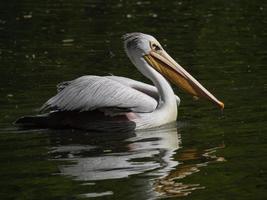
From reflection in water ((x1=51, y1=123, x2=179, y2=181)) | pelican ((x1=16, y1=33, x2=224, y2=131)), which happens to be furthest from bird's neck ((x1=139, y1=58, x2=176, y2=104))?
reflection in water ((x1=51, y1=123, x2=179, y2=181))

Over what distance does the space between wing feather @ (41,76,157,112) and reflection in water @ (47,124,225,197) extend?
0.25 metres

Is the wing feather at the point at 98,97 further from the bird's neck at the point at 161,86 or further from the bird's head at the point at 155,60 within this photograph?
the bird's head at the point at 155,60

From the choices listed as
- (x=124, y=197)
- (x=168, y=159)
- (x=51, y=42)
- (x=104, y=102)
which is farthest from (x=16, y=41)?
(x=124, y=197)

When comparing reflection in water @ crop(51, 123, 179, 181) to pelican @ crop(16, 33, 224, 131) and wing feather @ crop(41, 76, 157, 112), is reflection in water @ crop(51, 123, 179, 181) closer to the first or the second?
pelican @ crop(16, 33, 224, 131)

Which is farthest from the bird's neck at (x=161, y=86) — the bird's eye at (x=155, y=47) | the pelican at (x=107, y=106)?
the bird's eye at (x=155, y=47)

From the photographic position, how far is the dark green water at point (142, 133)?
6547mm

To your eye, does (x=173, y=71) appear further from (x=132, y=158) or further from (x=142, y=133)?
(x=132, y=158)

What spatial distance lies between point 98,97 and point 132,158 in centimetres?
127

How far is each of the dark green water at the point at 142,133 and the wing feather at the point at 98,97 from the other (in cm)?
25

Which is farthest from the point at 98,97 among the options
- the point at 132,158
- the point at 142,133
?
the point at 132,158

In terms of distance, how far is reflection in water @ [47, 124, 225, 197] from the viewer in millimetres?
6562

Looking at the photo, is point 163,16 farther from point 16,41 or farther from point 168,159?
point 168,159

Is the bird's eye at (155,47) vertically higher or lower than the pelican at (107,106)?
higher

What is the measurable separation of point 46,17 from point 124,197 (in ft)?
36.0
